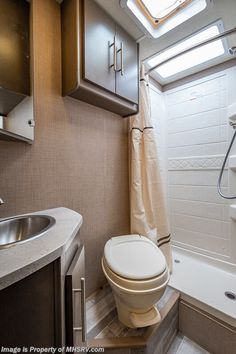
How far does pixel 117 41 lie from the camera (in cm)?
117

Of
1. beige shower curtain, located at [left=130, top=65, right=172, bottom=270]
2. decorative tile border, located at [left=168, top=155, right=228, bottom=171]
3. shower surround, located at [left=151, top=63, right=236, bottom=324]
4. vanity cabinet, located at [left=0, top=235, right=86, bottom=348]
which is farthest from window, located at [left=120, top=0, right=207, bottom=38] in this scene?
vanity cabinet, located at [left=0, top=235, right=86, bottom=348]

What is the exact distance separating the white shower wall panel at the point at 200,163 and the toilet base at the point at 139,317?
107 centimetres

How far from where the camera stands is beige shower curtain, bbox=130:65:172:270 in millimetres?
1434

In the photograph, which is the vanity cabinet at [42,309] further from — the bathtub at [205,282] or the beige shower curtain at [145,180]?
the bathtub at [205,282]

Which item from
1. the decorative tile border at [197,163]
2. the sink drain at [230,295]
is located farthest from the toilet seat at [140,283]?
the decorative tile border at [197,163]

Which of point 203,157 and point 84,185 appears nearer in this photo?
point 84,185

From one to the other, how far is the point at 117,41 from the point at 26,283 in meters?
1.45

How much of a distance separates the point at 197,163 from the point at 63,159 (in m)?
1.43

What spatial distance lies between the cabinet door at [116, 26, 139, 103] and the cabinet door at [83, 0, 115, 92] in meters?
0.06

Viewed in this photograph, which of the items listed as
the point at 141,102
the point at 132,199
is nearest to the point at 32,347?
the point at 132,199

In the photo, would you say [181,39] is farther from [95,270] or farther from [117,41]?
[95,270]

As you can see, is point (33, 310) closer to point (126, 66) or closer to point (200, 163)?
point (126, 66)

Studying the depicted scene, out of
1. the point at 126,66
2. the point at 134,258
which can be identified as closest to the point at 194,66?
the point at 126,66

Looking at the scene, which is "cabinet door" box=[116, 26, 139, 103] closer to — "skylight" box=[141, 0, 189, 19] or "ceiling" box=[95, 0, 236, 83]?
"ceiling" box=[95, 0, 236, 83]
